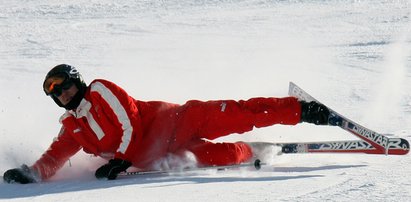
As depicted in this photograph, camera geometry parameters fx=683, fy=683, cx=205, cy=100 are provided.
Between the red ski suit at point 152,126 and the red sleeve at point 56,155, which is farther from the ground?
the red ski suit at point 152,126

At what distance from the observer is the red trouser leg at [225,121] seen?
4820 millimetres

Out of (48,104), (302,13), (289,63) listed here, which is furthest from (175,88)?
(302,13)

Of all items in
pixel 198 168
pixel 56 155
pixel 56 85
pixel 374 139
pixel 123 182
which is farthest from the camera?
pixel 56 155

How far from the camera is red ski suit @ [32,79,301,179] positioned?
189 inches

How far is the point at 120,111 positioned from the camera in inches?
187

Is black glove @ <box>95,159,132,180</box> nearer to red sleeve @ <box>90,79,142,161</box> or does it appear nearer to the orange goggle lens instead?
red sleeve @ <box>90,79,142,161</box>

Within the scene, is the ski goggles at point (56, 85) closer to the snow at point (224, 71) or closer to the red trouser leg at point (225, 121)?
the snow at point (224, 71)

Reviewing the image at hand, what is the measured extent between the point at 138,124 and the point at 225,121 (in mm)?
634

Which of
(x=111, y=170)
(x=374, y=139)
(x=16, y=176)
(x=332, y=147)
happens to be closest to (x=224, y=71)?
(x=332, y=147)

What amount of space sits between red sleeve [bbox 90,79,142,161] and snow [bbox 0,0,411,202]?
233 millimetres

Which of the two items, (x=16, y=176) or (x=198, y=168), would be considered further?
(x=198, y=168)

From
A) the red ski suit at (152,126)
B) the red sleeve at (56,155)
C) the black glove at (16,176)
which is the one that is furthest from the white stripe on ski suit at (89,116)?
the black glove at (16,176)

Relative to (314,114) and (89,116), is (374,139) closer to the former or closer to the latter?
(314,114)

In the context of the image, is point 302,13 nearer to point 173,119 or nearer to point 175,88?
point 175,88
